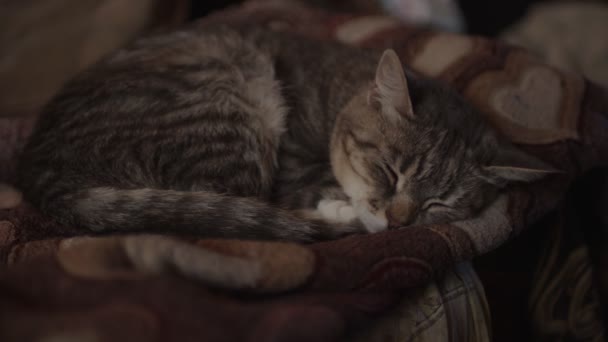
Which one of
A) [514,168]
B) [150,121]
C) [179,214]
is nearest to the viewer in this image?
[179,214]

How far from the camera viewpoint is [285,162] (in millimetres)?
1757

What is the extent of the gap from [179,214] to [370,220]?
0.56 m

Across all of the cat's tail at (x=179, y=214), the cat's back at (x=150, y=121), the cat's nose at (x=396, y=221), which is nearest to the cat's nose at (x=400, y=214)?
the cat's nose at (x=396, y=221)

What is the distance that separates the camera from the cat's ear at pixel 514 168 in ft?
4.67

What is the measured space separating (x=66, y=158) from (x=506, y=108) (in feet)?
4.84

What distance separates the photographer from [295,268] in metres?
1.09

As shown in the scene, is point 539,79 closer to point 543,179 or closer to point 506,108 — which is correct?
point 506,108

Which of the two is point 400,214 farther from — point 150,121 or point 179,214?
point 150,121

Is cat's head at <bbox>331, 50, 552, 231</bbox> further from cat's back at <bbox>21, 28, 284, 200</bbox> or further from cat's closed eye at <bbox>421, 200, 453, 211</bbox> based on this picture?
cat's back at <bbox>21, 28, 284, 200</bbox>

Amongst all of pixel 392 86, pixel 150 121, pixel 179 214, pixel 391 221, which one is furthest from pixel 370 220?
pixel 150 121

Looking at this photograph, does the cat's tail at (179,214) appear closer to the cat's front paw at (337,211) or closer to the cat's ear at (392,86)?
the cat's front paw at (337,211)

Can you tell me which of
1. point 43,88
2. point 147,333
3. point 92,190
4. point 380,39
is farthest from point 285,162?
point 43,88

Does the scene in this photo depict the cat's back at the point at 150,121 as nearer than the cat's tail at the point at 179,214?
No

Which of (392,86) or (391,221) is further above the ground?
(392,86)
